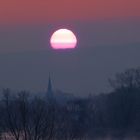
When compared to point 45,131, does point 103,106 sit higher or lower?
higher

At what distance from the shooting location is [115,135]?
159 feet

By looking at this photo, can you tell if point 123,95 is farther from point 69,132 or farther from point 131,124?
point 69,132

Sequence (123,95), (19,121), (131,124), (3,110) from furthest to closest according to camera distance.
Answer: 1. (123,95)
2. (131,124)
3. (3,110)
4. (19,121)

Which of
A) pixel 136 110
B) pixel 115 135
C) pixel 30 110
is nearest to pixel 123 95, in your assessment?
pixel 136 110

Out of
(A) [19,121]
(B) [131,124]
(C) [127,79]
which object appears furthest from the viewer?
(C) [127,79]

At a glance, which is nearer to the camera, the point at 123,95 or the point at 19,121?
the point at 19,121

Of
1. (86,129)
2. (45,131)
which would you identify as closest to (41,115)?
(45,131)

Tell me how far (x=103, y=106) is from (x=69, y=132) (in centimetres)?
1388

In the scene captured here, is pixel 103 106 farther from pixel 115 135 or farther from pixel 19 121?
pixel 19 121

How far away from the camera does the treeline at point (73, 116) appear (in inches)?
1231

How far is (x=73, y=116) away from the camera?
47844mm

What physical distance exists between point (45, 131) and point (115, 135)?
16734 mm

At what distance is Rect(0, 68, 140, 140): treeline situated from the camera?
3127 centimetres

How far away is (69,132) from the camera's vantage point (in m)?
39.2
